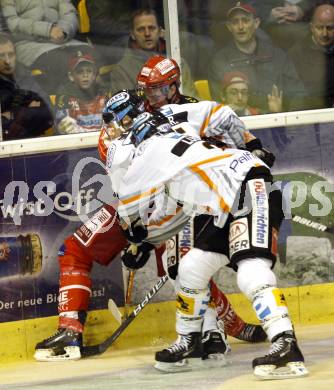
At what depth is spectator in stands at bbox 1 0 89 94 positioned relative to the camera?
23.3 feet

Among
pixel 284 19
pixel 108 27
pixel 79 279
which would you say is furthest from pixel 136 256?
pixel 284 19

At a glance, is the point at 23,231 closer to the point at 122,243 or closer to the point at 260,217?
the point at 122,243

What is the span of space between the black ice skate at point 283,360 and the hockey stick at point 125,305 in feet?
4.90

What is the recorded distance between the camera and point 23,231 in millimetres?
6914

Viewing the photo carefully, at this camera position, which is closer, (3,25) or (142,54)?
(3,25)

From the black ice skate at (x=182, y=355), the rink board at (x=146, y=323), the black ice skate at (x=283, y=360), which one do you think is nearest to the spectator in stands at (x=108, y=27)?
the rink board at (x=146, y=323)

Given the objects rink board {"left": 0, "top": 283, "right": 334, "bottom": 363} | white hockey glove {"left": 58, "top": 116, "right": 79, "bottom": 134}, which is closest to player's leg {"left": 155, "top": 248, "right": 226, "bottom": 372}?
rink board {"left": 0, "top": 283, "right": 334, "bottom": 363}

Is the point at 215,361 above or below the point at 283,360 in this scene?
below

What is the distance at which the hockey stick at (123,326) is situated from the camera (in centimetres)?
A: 675

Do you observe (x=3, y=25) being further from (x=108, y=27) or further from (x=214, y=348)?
(x=214, y=348)

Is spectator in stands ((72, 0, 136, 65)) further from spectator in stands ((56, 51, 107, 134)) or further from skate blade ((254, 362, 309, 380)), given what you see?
skate blade ((254, 362, 309, 380))

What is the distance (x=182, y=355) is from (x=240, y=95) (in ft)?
6.60

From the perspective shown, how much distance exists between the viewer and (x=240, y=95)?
24.5 feet

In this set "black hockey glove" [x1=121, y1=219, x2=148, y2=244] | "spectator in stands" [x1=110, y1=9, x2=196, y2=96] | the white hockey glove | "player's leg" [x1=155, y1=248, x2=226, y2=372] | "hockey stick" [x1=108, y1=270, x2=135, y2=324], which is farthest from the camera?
"spectator in stands" [x1=110, y1=9, x2=196, y2=96]
